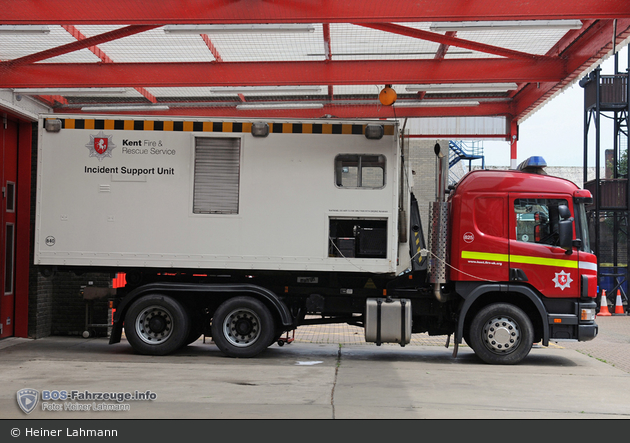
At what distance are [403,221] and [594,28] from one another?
4.06 metres

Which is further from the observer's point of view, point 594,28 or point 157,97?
point 157,97

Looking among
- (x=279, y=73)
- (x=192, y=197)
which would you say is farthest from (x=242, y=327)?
(x=279, y=73)

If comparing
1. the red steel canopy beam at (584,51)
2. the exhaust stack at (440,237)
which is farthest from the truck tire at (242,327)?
the red steel canopy beam at (584,51)

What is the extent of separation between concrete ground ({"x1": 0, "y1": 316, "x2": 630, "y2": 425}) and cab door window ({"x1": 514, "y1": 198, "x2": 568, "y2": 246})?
2.00 m

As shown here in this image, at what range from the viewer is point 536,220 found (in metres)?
10.3

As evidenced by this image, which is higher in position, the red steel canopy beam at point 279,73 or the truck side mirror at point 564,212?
the red steel canopy beam at point 279,73

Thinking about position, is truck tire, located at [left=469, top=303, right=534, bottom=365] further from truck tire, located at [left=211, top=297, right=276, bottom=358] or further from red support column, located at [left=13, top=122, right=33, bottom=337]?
red support column, located at [left=13, top=122, right=33, bottom=337]

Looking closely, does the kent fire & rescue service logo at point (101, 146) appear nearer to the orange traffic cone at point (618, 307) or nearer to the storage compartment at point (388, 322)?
the storage compartment at point (388, 322)

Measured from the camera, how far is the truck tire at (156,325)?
10.4 m

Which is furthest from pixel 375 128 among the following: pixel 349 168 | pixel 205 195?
pixel 205 195

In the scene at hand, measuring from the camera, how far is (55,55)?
417 inches

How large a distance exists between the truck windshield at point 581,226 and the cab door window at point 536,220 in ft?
0.79

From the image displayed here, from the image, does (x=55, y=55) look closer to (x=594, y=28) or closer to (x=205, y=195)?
(x=205, y=195)

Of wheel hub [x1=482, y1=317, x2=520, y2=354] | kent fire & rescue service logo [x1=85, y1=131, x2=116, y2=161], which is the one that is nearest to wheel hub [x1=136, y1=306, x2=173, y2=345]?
kent fire & rescue service logo [x1=85, y1=131, x2=116, y2=161]
